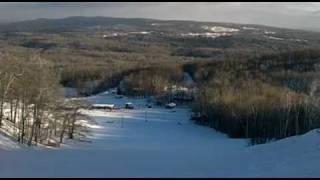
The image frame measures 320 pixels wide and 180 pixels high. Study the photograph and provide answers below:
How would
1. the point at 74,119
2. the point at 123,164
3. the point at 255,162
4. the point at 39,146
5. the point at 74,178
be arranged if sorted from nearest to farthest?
the point at 74,178 → the point at 255,162 → the point at 123,164 → the point at 39,146 → the point at 74,119

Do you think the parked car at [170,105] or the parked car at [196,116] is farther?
the parked car at [170,105]

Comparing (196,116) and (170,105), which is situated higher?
(196,116)

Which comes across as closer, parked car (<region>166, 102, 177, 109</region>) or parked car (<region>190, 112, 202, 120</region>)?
parked car (<region>190, 112, 202, 120</region>)

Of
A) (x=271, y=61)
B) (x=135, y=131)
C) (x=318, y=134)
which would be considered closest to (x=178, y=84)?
(x=271, y=61)

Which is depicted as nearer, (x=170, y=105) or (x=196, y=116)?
(x=196, y=116)

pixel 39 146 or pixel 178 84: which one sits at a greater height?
pixel 39 146

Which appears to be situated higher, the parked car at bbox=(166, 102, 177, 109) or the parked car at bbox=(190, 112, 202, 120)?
the parked car at bbox=(190, 112, 202, 120)

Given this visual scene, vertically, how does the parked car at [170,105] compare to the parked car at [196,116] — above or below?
below

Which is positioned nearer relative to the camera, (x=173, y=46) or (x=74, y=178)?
(x=74, y=178)

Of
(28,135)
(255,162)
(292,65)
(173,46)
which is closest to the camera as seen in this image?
(255,162)

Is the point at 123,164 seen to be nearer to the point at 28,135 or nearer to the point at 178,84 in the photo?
the point at 28,135
